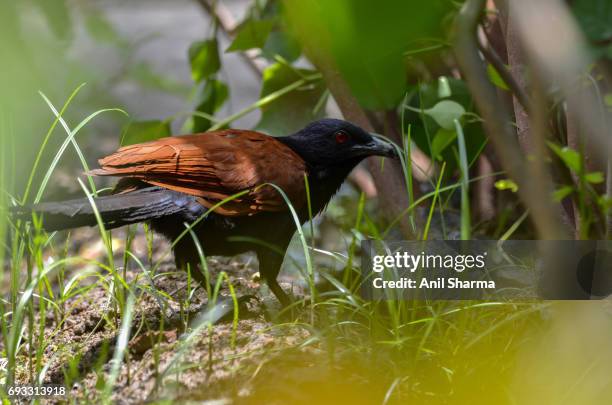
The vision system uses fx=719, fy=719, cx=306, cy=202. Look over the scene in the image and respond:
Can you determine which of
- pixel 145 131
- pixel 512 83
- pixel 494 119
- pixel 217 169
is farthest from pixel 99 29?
pixel 494 119

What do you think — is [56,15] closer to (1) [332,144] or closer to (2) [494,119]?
(1) [332,144]

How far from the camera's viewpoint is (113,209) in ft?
6.75

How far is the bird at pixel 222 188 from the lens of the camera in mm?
2160

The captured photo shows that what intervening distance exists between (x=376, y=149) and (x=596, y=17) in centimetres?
87

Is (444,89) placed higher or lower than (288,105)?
higher

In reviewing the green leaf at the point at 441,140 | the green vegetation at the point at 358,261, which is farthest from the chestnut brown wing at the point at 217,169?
the green leaf at the point at 441,140

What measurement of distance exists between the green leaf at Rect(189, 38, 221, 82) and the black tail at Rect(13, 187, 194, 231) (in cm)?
99

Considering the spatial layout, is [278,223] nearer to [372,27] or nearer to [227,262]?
[227,262]

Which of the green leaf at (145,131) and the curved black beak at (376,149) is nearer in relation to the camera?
the curved black beak at (376,149)

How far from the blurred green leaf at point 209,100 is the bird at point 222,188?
2.26ft

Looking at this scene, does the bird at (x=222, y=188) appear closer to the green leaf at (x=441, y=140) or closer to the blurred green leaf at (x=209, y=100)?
the green leaf at (x=441, y=140)

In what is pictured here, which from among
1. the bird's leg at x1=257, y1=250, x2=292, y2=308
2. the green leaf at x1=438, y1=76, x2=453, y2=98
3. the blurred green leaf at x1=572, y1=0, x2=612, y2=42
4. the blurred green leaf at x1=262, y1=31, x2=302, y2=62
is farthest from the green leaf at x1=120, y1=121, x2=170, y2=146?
the blurred green leaf at x1=572, y1=0, x2=612, y2=42

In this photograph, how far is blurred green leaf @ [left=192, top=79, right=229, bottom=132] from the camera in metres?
3.11

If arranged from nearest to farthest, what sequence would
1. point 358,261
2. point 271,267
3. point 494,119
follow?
point 494,119 < point 271,267 < point 358,261
